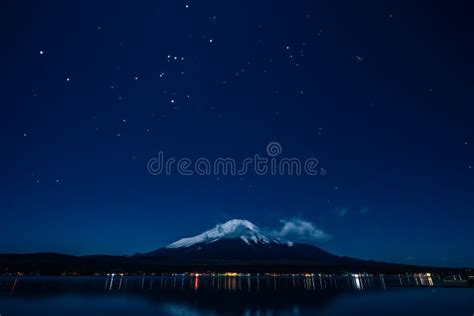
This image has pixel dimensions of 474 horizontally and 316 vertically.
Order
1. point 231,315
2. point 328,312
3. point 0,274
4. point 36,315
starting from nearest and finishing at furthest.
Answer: point 231,315, point 36,315, point 328,312, point 0,274

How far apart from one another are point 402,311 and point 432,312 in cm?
264

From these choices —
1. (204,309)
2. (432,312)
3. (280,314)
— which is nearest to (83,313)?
(204,309)

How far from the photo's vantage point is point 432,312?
128ft

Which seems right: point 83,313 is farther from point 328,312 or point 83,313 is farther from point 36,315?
point 328,312

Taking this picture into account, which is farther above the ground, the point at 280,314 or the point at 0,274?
the point at 0,274

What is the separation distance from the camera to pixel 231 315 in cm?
Result: 3259

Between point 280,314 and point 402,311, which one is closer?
point 280,314

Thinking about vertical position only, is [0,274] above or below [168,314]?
above

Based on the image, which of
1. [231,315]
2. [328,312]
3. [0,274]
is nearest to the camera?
[231,315]

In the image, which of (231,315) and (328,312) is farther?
(328,312)

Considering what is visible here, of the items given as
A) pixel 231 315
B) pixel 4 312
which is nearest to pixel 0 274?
pixel 4 312

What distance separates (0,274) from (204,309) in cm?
19169

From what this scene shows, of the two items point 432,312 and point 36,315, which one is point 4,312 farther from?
point 432,312

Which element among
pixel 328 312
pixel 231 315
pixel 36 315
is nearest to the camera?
pixel 231 315
